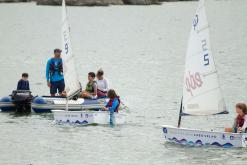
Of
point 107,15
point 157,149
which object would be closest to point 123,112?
point 157,149

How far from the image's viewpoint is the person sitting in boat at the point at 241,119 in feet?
81.6

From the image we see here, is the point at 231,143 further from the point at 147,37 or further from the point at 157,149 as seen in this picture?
the point at 147,37

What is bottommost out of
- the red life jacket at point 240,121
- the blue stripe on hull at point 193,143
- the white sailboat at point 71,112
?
the blue stripe on hull at point 193,143

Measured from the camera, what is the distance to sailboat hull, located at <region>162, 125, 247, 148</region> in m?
25.1

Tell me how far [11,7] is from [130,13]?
23.0m

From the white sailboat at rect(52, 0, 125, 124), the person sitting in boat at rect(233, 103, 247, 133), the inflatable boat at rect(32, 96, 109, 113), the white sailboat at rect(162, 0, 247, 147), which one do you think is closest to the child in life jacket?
the person sitting in boat at rect(233, 103, 247, 133)

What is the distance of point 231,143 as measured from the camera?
25266 mm

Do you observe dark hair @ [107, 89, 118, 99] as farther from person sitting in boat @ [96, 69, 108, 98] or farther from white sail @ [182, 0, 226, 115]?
white sail @ [182, 0, 226, 115]

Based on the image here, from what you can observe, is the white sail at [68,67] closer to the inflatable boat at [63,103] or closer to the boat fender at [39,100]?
the inflatable boat at [63,103]

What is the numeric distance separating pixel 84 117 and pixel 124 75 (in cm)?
2032

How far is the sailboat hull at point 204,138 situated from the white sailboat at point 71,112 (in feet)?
13.3

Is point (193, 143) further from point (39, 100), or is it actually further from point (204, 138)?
point (39, 100)

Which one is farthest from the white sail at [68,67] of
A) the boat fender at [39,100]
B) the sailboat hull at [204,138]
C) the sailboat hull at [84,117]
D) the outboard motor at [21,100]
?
the sailboat hull at [204,138]

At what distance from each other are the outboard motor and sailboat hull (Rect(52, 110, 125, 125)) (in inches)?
103
